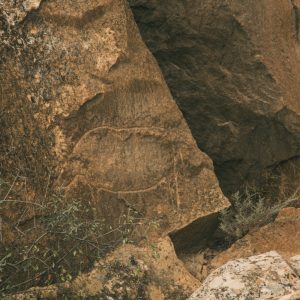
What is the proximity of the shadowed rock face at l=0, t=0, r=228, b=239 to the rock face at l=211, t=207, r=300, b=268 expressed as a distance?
434 mm

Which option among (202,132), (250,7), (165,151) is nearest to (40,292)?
(165,151)

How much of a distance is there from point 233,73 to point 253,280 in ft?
9.13

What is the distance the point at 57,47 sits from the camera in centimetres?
507

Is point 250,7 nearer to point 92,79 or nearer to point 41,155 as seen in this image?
point 92,79

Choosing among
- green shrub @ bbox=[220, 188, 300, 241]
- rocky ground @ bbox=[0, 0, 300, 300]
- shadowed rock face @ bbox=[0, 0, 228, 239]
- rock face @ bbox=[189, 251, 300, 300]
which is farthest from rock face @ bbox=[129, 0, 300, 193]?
rock face @ bbox=[189, 251, 300, 300]

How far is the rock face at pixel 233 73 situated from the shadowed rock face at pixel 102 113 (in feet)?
1.83

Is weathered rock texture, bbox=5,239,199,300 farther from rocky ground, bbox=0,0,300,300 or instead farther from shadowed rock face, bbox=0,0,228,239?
shadowed rock face, bbox=0,0,228,239

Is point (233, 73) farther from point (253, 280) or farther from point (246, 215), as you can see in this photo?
point (253, 280)

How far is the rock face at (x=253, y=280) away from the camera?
342cm

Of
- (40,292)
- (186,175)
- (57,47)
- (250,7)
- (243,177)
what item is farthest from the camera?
(243,177)

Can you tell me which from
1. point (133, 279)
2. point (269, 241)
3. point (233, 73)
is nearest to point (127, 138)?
point (133, 279)

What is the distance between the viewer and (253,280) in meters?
3.50

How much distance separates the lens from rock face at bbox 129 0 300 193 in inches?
234

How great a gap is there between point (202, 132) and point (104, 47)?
134 centimetres
